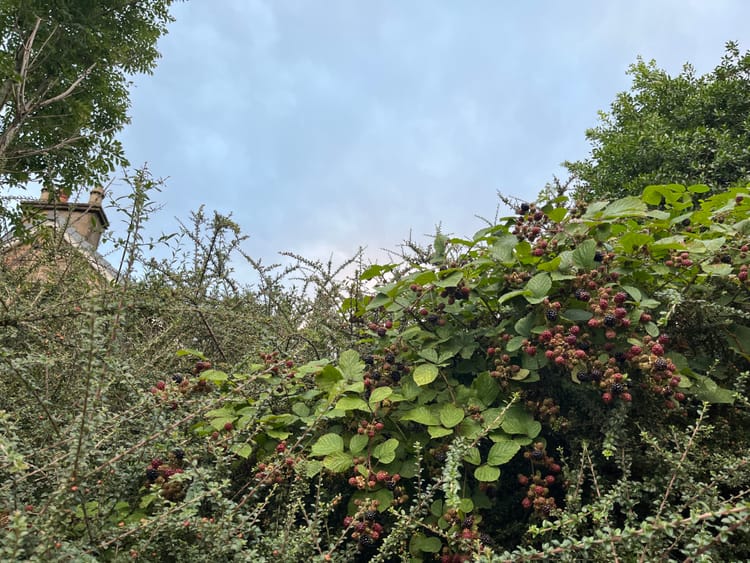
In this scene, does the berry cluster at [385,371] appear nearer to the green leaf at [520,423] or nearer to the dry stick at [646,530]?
the green leaf at [520,423]

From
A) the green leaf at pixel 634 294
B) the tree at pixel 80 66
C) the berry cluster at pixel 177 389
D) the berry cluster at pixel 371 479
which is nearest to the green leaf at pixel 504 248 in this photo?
the green leaf at pixel 634 294

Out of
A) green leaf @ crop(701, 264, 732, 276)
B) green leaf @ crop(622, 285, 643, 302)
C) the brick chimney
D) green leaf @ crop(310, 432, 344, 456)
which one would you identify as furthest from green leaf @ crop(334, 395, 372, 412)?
the brick chimney

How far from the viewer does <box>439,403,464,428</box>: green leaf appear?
1.59m

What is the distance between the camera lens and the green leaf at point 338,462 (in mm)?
1584

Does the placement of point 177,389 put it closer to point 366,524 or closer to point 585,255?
point 366,524

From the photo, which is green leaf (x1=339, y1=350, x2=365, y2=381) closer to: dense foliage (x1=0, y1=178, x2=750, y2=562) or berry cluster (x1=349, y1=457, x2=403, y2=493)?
dense foliage (x1=0, y1=178, x2=750, y2=562)

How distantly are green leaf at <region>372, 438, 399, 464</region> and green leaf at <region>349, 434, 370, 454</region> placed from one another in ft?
Answer: 0.15

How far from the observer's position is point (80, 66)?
439 inches

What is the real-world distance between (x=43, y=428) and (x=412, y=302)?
1.45 meters

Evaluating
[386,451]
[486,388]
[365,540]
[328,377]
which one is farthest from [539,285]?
[365,540]

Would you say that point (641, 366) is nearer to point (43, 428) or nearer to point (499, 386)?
point (499, 386)

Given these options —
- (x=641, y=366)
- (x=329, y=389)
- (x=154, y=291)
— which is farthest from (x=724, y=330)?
(x=154, y=291)

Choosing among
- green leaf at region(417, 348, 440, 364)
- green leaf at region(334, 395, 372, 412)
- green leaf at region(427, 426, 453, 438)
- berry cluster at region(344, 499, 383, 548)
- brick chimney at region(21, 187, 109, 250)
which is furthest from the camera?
brick chimney at region(21, 187, 109, 250)

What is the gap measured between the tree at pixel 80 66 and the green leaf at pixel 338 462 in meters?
9.70
